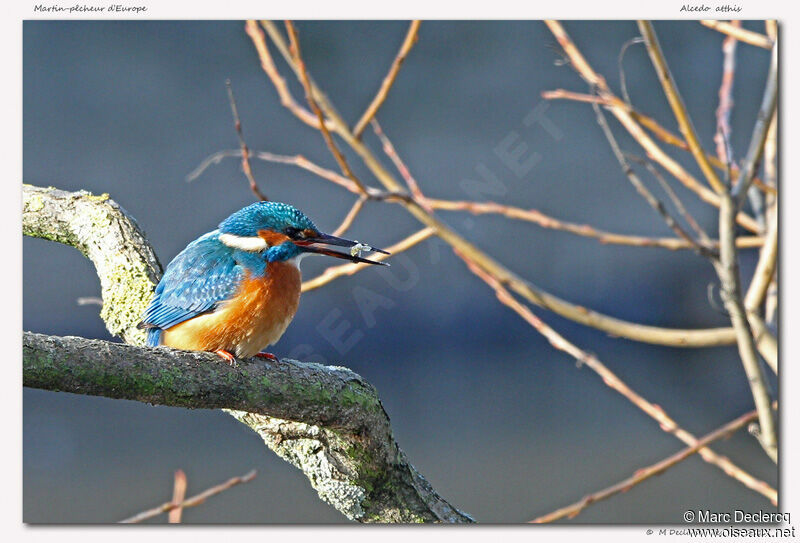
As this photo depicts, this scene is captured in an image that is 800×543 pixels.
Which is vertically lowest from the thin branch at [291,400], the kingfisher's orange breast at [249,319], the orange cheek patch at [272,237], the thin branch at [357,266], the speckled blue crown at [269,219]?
the thin branch at [291,400]

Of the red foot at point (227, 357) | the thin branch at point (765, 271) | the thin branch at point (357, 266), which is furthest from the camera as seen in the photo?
the thin branch at point (357, 266)

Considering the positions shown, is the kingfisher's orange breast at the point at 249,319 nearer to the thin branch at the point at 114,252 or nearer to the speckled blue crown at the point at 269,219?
the speckled blue crown at the point at 269,219

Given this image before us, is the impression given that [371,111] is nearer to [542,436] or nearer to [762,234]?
[762,234]

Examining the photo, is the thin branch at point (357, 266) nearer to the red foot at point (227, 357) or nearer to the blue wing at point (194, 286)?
the blue wing at point (194, 286)

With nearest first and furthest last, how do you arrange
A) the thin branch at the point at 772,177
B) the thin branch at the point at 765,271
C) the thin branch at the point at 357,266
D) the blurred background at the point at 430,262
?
the thin branch at the point at 765,271
the thin branch at the point at 357,266
the thin branch at the point at 772,177
the blurred background at the point at 430,262

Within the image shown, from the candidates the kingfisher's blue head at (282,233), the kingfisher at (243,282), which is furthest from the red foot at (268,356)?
the kingfisher's blue head at (282,233)

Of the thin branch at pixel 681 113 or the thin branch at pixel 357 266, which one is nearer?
the thin branch at pixel 681 113

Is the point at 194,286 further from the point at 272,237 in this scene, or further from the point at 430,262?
the point at 430,262

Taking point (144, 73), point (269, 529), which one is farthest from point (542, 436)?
point (144, 73)

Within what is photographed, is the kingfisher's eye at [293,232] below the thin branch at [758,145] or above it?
below

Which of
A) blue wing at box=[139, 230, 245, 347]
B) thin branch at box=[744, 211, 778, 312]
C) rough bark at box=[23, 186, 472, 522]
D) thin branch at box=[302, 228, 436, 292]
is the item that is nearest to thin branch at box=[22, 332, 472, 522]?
rough bark at box=[23, 186, 472, 522]
